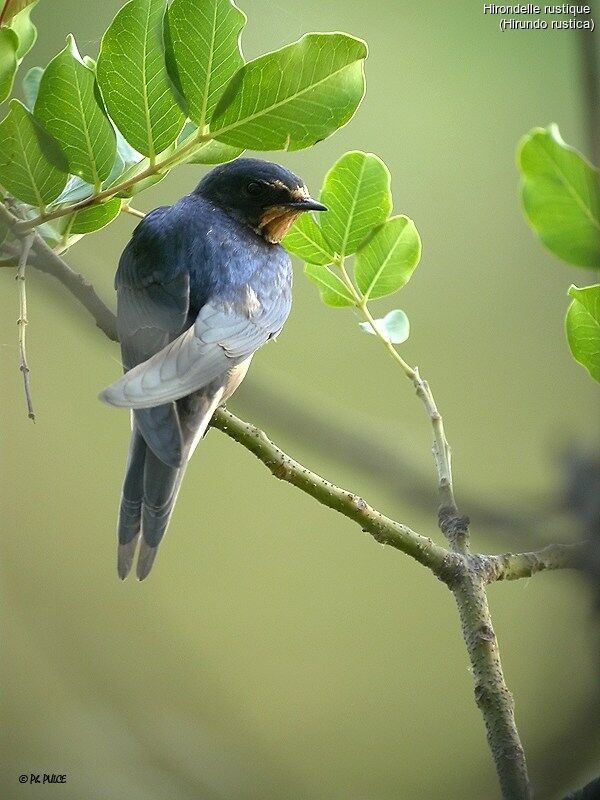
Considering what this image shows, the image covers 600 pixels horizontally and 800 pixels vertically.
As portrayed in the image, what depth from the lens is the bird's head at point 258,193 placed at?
1160mm

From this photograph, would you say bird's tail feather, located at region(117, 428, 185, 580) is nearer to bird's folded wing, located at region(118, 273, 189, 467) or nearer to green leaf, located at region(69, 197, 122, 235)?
bird's folded wing, located at region(118, 273, 189, 467)

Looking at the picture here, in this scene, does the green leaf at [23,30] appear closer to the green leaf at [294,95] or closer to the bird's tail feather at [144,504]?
the green leaf at [294,95]

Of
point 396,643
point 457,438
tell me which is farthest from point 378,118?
point 396,643

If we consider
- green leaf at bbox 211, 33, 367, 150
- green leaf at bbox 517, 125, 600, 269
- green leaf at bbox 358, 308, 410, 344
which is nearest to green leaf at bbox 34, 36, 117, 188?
green leaf at bbox 211, 33, 367, 150

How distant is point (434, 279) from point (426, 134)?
24cm

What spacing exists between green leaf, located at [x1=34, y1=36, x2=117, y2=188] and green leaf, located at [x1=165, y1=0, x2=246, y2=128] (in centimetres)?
8

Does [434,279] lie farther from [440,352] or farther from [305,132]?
[305,132]

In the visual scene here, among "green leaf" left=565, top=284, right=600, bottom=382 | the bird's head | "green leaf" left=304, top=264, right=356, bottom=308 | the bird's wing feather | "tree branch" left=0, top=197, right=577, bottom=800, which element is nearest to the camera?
"green leaf" left=565, top=284, right=600, bottom=382

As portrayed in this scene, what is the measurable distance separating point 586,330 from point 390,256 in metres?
0.31

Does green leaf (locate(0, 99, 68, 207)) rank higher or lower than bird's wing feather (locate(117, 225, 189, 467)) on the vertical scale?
higher

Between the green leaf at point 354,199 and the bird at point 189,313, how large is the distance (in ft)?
0.22

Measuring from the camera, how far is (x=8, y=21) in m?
0.78

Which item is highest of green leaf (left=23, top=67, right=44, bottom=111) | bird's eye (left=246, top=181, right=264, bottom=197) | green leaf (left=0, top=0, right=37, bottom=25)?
green leaf (left=0, top=0, right=37, bottom=25)

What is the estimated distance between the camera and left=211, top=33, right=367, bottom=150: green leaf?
0.73 meters
